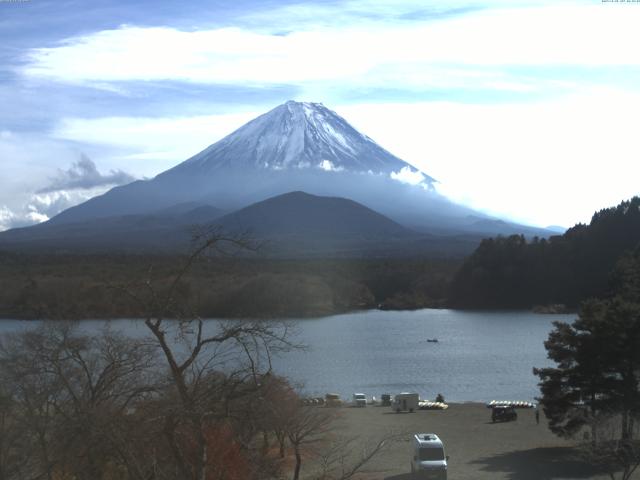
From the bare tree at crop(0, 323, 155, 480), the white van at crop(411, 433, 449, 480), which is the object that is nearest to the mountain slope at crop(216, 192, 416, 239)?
the white van at crop(411, 433, 449, 480)

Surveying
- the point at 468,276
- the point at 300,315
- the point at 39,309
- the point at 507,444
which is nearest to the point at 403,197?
the point at 468,276

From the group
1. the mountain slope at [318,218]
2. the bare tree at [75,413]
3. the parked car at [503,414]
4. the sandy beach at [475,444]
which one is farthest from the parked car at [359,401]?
the mountain slope at [318,218]

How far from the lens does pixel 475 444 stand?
16031mm

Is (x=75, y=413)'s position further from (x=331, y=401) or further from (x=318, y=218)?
(x=318, y=218)

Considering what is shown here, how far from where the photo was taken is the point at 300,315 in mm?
48281

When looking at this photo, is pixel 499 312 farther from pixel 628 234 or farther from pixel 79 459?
pixel 79 459

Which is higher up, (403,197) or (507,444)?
(403,197)

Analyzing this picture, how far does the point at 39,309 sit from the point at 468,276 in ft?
124

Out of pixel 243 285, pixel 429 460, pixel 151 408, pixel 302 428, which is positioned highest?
pixel 151 408

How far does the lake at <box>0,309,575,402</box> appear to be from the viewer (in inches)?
1000

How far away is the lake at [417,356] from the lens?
2541 cm

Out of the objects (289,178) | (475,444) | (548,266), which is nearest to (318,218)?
(289,178)

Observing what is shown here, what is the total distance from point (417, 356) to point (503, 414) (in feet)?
48.4

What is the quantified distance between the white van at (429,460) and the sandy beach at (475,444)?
495 millimetres
